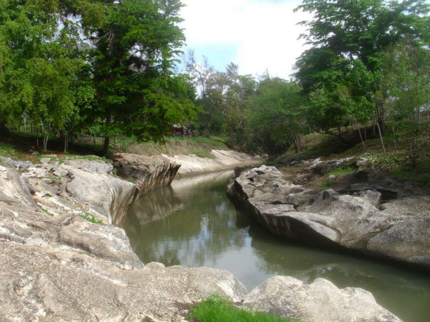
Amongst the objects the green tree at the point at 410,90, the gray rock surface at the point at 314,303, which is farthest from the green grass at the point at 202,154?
the gray rock surface at the point at 314,303

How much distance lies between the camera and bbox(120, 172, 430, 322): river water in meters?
7.69

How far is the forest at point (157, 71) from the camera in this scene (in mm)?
14883

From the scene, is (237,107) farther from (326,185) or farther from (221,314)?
(221,314)

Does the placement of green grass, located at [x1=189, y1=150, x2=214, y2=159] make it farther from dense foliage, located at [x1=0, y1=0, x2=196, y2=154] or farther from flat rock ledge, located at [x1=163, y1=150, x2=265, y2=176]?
dense foliage, located at [x1=0, y1=0, x2=196, y2=154]

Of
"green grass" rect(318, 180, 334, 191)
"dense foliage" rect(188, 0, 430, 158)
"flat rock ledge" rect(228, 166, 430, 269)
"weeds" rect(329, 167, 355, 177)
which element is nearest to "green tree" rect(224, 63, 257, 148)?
"dense foliage" rect(188, 0, 430, 158)

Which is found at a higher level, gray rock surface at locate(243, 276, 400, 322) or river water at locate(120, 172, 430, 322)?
gray rock surface at locate(243, 276, 400, 322)

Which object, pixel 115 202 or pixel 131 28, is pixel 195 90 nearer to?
pixel 131 28

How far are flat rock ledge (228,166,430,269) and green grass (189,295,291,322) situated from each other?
532cm

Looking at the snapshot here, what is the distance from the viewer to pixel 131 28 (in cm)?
2023

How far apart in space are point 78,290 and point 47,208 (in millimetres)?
4417

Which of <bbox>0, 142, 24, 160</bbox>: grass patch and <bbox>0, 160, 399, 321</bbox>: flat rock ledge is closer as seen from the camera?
<bbox>0, 160, 399, 321</bbox>: flat rock ledge

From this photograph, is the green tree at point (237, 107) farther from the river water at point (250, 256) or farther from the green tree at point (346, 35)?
the river water at point (250, 256)

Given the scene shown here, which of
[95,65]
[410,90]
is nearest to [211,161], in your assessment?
[95,65]

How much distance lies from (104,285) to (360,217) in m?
7.67
